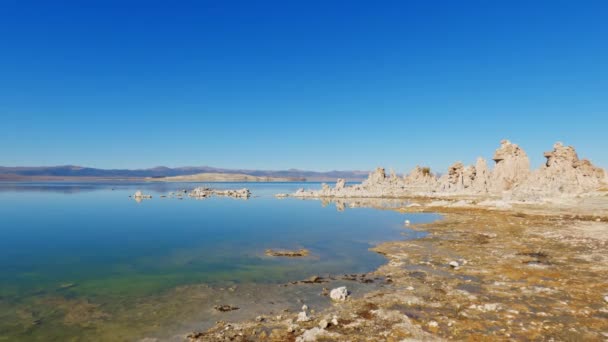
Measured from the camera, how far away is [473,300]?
13156mm

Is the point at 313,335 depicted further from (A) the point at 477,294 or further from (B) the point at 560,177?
(B) the point at 560,177

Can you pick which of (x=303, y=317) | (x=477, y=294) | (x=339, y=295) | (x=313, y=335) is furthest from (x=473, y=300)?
(x=313, y=335)

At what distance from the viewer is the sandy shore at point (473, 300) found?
1046 centimetres

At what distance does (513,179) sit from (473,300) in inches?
3252

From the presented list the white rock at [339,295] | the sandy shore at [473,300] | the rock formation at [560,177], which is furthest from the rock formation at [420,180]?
the white rock at [339,295]

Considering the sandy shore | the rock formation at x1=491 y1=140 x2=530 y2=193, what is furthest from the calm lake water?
the rock formation at x1=491 y1=140 x2=530 y2=193

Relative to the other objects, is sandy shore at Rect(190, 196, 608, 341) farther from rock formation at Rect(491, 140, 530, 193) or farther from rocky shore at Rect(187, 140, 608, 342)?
rock formation at Rect(491, 140, 530, 193)

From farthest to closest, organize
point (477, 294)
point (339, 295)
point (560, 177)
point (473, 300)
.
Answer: point (560, 177)
point (339, 295)
point (477, 294)
point (473, 300)

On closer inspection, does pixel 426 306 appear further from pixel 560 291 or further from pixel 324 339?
pixel 560 291

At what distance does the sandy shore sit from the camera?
10.5m

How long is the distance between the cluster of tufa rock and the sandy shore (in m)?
46.7

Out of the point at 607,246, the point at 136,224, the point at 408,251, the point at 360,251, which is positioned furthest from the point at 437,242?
the point at 136,224

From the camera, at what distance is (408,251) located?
23844 mm

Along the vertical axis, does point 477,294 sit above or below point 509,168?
below
